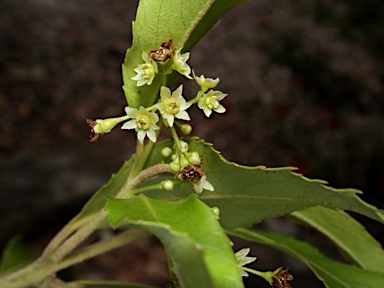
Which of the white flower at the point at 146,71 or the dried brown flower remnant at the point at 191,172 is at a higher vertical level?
the white flower at the point at 146,71

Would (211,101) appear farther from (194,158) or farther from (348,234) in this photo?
(348,234)

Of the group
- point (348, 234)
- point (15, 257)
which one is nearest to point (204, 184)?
point (348, 234)

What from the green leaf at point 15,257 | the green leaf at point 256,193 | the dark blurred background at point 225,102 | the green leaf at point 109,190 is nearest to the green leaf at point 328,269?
the green leaf at point 256,193

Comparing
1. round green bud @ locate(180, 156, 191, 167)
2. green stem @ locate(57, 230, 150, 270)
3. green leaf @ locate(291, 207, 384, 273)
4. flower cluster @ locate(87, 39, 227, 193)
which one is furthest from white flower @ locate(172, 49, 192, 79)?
green leaf @ locate(291, 207, 384, 273)

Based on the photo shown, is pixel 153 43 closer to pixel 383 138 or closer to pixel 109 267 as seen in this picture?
pixel 109 267

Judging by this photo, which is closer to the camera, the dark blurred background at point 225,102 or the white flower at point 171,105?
the white flower at point 171,105

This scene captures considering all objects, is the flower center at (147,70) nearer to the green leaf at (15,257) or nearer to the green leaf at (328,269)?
the green leaf at (328,269)

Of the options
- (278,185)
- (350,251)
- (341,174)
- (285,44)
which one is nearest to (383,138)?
(341,174)
